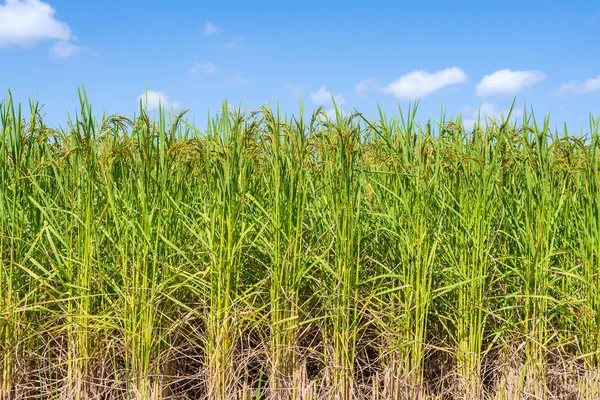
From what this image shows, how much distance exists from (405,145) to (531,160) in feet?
2.71

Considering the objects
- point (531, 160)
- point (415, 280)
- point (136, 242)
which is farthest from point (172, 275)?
point (531, 160)

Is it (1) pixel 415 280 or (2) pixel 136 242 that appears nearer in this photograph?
(2) pixel 136 242

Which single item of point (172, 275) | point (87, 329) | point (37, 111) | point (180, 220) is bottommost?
point (87, 329)

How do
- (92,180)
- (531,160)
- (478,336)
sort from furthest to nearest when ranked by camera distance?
1. (531,160)
2. (478,336)
3. (92,180)

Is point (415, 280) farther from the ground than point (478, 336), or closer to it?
farther from the ground

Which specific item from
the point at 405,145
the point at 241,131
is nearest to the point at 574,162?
the point at 405,145

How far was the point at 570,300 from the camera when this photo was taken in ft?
11.7

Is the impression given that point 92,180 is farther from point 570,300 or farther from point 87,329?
point 570,300

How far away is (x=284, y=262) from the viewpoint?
3164 mm

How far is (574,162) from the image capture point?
3.88m

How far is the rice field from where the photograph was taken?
3156 millimetres

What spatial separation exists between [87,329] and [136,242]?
557mm

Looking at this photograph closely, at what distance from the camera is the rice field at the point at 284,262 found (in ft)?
10.4

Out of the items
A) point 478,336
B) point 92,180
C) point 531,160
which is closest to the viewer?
point 92,180
